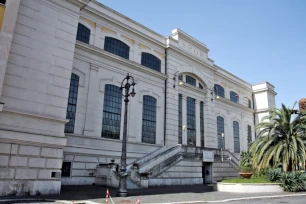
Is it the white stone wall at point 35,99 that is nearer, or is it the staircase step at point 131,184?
the white stone wall at point 35,99

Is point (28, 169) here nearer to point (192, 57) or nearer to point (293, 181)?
point (293, 181)

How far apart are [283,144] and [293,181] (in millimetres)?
3977

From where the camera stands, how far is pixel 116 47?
26.1 m

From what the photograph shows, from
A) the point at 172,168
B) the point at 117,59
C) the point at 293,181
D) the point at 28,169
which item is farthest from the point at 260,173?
the point at 28,169

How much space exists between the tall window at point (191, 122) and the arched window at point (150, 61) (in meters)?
6.06

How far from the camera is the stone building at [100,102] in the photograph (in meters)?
14.5

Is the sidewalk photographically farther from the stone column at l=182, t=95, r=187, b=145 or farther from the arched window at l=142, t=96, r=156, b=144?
the stone column at l=182, t=95, r=187, b=145

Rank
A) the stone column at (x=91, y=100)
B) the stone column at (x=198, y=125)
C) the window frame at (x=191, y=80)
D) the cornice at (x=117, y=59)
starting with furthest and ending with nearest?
the window frame at (x=191, y=80), the stone column at (x=198, y=125), the cornice at (x=117, y=59), the stone column at (x=91, y=100)

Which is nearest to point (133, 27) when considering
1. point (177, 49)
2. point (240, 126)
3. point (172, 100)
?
point (177, 49)

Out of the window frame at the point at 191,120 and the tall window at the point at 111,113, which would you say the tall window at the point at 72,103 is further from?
the window frame at the point at 191,120

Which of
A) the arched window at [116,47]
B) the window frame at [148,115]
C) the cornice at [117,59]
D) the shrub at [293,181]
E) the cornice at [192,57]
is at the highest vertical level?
the cornice at [192,57]

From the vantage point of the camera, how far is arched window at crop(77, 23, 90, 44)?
23.4m

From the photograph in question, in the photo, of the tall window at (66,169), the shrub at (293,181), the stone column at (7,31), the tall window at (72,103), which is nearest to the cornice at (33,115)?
the stone column at (7,31)

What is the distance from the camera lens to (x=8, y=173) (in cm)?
1353
